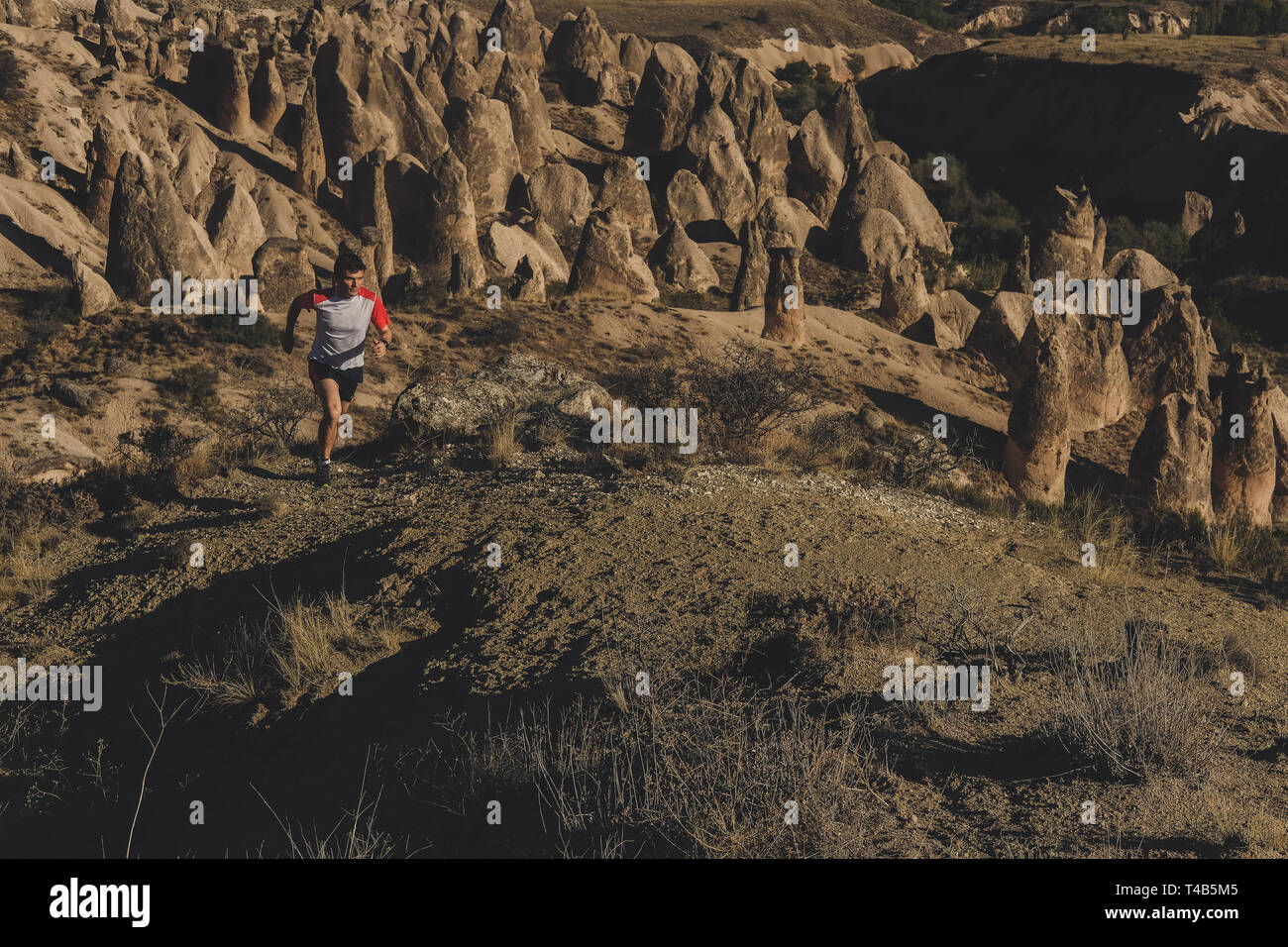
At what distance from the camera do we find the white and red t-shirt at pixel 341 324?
8.66 m

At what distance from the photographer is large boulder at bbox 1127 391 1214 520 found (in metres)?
16.1

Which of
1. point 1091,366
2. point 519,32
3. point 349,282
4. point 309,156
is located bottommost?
point 349,282

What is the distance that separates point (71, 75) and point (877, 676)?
3214cm

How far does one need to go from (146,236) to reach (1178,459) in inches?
613

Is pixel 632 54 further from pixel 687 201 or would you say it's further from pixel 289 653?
pixel 289 653

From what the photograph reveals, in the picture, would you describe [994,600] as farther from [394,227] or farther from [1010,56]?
[1010,56]

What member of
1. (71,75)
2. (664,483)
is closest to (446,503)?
(664,483)

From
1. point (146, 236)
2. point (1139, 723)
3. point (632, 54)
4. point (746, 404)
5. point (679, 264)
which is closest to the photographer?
point (1139, 723)

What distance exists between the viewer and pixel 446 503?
886 cm

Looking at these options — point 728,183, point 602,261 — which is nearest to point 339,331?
point 602,261

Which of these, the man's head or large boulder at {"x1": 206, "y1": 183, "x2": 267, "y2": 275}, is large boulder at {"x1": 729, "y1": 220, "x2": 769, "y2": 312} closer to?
large boulder at {"x1": 206, "y1": 183, "x2": 267, "y2": 275}

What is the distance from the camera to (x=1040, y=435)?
16.3m

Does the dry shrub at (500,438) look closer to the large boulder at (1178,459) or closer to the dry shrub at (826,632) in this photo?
the dry shrub at (826,632)

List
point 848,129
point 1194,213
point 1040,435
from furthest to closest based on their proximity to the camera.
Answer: point 848,129 < point 1194,213 < point 1040,435
